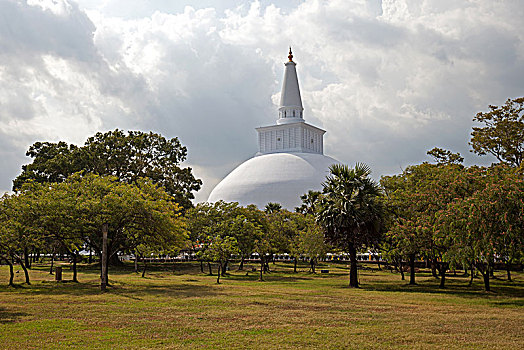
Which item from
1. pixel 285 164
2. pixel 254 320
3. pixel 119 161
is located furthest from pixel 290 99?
pixel 254 320

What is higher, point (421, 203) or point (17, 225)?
point (421, 203)

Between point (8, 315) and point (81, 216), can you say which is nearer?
point (8, 315)

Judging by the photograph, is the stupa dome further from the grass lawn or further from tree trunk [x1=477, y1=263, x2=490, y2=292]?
the grass lawn

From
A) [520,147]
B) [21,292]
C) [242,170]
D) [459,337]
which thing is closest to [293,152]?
[242,170]

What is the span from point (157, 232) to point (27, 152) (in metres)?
30.7

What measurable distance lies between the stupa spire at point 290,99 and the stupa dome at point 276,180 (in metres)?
5.83

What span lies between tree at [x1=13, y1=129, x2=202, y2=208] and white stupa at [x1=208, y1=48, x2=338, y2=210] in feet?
66.2

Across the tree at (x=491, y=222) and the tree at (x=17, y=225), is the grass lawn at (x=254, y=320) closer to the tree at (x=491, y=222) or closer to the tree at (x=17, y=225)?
the tree at (x=491, y=222)

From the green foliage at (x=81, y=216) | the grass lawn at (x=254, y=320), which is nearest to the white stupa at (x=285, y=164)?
the green foliage at (x=81, y=216)

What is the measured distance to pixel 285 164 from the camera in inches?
2977

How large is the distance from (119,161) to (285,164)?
104 ft

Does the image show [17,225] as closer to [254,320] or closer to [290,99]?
[254,320]

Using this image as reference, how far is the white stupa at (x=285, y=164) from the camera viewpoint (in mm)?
72000

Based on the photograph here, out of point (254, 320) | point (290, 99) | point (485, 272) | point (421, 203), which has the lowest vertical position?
point (254, 320)
